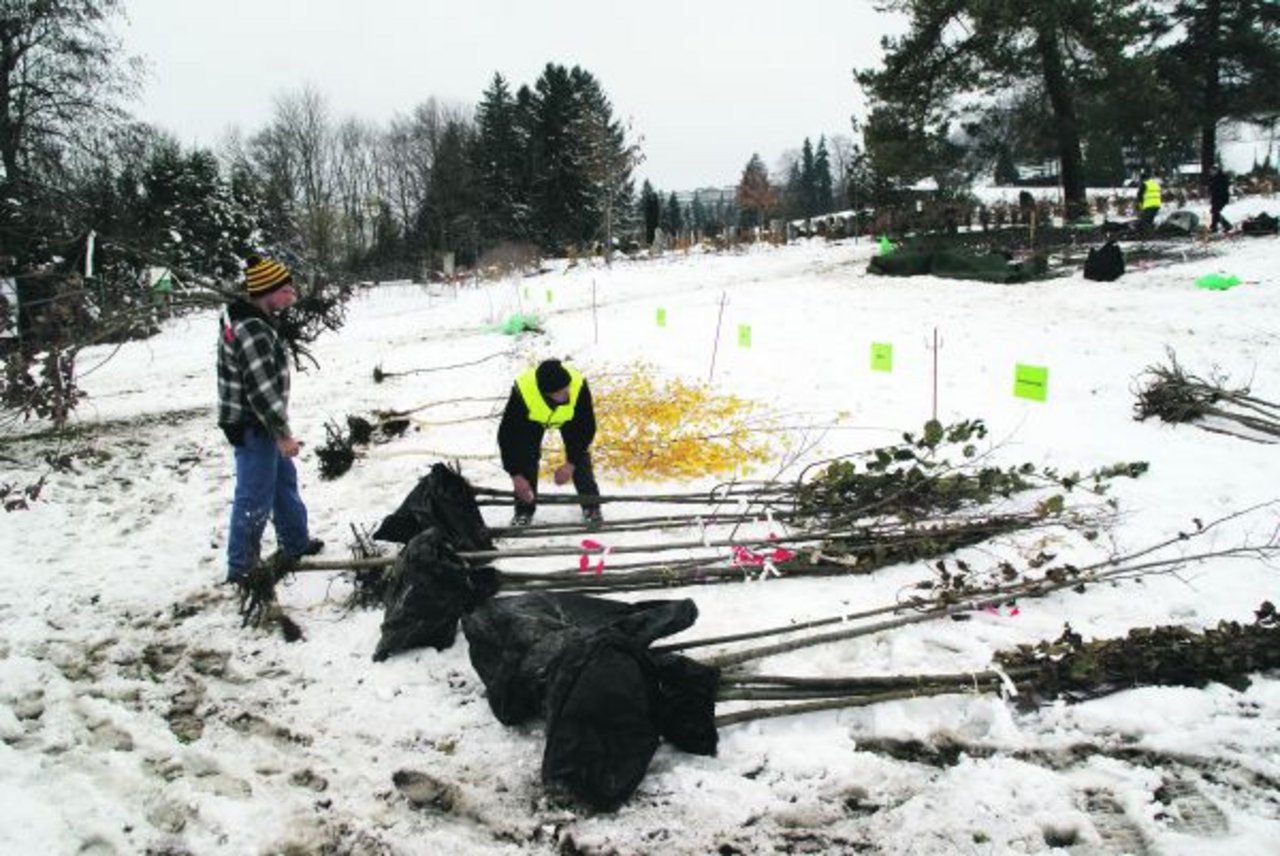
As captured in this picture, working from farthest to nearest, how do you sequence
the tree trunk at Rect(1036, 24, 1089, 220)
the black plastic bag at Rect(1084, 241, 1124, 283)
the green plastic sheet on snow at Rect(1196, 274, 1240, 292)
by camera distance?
1. the tree trunk at Rect(1036, 24, 1089, 220)
2. the black plastic bag at Rect(1084, 241, 1124, 283)
3. the green plastic sheet on snow at Rect(1196, 274, 1240, 292)

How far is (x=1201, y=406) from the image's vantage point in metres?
5.84

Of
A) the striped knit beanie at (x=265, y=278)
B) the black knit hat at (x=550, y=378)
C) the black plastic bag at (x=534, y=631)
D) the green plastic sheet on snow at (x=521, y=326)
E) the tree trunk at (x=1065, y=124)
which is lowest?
the black plastic bag at (x=534, y=631)

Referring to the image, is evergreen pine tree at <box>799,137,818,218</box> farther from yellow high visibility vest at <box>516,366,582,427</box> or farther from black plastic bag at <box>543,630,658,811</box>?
black plastic bag at <box>543,630,658,811</box>

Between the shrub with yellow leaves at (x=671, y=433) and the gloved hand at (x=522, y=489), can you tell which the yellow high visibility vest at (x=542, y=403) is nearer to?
the gloved hand at (x=522, y=489)

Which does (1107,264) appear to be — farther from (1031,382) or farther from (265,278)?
(265,278)

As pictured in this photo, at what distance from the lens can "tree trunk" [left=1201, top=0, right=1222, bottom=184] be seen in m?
24.5

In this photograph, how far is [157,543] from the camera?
5.00 metres

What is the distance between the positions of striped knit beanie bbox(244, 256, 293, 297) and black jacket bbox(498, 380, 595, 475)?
4.75 feet

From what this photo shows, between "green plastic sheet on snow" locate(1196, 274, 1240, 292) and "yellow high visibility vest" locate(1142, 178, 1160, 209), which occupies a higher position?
"yellow high visibility vest" locate(1142, 178, 1160, 209)

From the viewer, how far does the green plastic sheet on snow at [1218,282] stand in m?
10.7

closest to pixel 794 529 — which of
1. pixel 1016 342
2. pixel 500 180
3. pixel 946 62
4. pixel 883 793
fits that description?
pixel 883 793

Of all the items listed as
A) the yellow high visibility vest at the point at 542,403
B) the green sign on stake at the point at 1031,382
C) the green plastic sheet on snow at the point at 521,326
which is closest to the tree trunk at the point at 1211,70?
the green plastic sheet on snow at the point at 521,326

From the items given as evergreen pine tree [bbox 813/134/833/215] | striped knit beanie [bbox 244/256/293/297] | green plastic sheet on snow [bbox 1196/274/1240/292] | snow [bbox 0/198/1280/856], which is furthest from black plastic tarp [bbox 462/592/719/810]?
evergreen pine tree [bbox 813/134/833/215]

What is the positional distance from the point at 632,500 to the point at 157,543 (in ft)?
10.5
